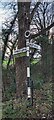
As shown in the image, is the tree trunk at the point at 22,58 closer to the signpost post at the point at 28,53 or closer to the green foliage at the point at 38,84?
the signpost post at the point at 28,53

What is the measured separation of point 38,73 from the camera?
326 cm

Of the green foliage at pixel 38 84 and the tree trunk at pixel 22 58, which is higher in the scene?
the tree trunk at pixel 22 58

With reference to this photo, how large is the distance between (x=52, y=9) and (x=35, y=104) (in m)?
1.30

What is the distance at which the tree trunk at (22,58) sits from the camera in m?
3.21

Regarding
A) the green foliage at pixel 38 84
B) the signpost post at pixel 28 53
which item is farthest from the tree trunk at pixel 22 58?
the green foliage at pixel 38 84

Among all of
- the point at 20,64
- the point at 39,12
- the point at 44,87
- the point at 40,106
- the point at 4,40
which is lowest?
the point at 40,106

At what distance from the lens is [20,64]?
3258mm

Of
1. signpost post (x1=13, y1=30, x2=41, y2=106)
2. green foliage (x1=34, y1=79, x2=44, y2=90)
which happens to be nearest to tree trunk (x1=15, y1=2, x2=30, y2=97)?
signpost post (x1=13, y1=30, x2=41, y2=106)

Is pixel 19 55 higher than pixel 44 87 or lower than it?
higher

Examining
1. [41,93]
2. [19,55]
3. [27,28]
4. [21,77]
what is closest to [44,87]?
[41,93]

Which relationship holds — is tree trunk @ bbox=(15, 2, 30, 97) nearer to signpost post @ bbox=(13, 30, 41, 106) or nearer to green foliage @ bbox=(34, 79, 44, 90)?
signpost post @ bbox=(13, 30, 41, 106)

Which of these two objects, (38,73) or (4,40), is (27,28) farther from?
(38,73)

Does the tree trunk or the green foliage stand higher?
the tree trunk

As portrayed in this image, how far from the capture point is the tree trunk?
10.5 ft
